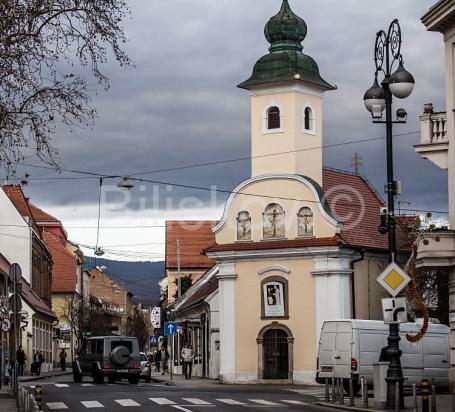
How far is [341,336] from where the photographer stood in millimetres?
39031

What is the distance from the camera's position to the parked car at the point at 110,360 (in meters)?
49.7

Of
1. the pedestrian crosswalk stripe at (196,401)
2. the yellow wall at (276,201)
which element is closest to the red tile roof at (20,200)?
the yellow wall at (276,201)

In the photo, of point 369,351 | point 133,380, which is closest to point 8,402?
point 369,351

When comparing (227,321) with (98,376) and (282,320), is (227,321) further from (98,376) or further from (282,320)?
(98,376)

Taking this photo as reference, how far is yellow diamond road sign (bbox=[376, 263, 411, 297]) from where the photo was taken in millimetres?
26984

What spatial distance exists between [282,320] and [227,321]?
287 cm

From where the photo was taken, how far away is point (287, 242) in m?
54.6

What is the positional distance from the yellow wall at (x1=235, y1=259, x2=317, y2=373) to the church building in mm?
47

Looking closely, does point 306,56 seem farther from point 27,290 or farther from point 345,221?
point 27,290

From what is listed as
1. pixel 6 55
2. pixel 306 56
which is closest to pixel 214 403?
pixel 6 55

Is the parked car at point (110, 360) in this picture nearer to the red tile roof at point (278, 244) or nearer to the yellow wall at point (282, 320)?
the yellow wall at point (282, 320)

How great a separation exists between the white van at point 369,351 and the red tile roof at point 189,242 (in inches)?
2452

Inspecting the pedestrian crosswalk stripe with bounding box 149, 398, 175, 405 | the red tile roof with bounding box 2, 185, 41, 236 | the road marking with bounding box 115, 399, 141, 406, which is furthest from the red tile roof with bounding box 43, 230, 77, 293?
the road marking with bounding box 115, 399, 141, 406

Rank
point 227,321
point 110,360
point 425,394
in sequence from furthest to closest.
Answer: point 227,321
point 110,360
point 425,394
